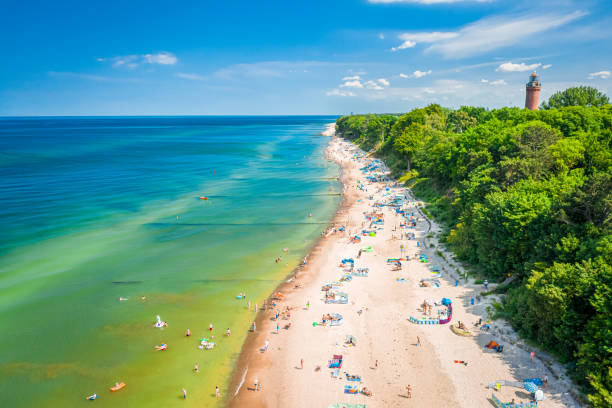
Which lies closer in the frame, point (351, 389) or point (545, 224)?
point (351, 389)

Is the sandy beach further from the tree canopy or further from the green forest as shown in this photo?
the tree canopy

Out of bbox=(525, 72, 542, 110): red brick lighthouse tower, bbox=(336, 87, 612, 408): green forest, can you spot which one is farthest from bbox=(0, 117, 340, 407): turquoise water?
bbox=(525, 72, 542, 110): red brick lighthouse tower

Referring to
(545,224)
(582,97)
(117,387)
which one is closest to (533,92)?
(582,97)

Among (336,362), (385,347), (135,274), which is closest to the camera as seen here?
(336,362)

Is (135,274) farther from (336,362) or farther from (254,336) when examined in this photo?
(336,362)

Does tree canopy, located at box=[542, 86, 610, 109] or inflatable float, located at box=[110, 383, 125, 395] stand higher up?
tree canopy, located at box=[542, 86, 610, 109]

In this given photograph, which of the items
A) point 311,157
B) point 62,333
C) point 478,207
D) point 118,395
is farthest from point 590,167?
point 311,157
